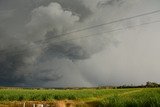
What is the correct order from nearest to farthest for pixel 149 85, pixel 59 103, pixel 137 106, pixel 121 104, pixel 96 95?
pixel 137 106 < pixel 121 104 < pixel 59 103 < pixel 96 95 < pixel 149 85

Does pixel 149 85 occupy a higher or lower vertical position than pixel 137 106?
higher

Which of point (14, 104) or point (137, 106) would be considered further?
point (14, 104)

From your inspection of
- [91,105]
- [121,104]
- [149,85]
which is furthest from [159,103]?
[149,85]

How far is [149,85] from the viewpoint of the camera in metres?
83.7

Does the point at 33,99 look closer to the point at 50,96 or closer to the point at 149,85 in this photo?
the point at 50,96

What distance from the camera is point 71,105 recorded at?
39.7 meters

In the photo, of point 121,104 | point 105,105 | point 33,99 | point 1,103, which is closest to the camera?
point 121,104

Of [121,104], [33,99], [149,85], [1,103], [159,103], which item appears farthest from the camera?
[149,85]

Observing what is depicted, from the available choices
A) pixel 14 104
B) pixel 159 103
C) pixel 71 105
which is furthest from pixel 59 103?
pixel 159 103

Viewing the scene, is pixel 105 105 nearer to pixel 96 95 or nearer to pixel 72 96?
pixel 72 96

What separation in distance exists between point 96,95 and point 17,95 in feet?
45.2

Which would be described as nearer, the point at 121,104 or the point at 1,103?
the point at 121,104

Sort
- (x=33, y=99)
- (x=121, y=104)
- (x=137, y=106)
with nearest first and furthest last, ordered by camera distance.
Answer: (x=137, y=106) → (x=121, y=104) → (x=33, y=99)

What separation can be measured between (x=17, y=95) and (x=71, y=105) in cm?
952
